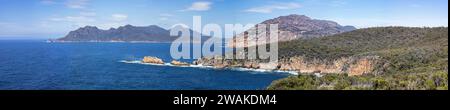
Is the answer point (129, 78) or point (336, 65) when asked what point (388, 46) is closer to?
point (336, 65)

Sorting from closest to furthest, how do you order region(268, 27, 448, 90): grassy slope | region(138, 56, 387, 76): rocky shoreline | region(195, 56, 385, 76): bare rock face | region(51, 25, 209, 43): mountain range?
region(268, 27, 448, 90): grassy slope → region(138, 56, 387, 76): rocky shoreline → region(195, 56, 385, 76): bare rock face → region(51, 25, 209, 43): mountain range

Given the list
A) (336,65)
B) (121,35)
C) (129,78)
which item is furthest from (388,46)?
(121,35)

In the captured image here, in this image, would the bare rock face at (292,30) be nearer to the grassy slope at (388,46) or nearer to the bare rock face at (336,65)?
the grassy slope at (388,46)

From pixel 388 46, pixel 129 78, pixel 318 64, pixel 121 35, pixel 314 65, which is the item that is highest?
pixel 121 35

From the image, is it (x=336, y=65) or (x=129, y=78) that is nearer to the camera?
(x=129, y=78)

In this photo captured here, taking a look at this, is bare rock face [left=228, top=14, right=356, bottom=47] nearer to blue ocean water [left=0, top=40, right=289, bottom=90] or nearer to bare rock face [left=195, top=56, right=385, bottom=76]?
bare rock face [left=195, top=56, right=385, bottom=76]

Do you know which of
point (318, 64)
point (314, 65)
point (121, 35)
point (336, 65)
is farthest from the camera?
point (121, 35)

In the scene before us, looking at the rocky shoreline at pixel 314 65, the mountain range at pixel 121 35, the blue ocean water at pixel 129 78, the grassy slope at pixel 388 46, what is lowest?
the blue ocean water at pixel 129 78

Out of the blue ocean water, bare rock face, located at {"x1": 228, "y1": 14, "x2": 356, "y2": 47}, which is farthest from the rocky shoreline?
bare rock face, located at {"x1": 228, "y1": 14, "x2": 356, "y2": 47}

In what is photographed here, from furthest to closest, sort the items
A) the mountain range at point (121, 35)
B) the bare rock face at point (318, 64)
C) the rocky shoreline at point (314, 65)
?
the mountain range at point (121, 35) → the bare rock face at point (318, 64) → the rocky shoreline at point (314, 65)

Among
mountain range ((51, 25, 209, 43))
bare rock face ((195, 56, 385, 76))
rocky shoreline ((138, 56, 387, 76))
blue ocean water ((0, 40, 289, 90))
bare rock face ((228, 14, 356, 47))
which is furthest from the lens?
mountain range ((51, 25, 209, 43))

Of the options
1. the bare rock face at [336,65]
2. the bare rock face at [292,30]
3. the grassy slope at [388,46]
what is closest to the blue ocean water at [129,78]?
the bare rock face at [336,65]
